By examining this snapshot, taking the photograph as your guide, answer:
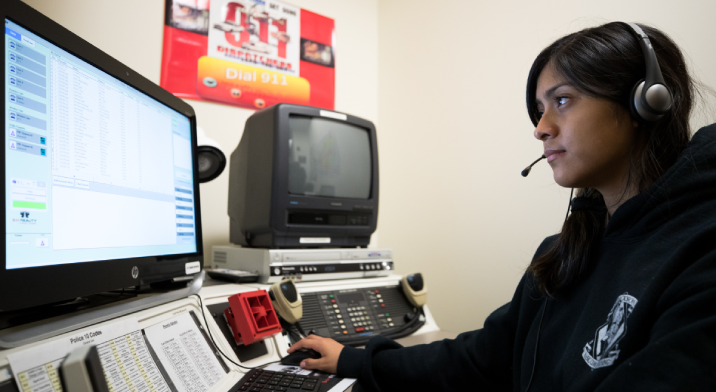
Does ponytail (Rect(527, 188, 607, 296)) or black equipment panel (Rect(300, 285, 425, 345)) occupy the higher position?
ponytail (Rect(527, 188, 607, 296))

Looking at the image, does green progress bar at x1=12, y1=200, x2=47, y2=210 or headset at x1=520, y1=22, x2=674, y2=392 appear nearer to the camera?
green progress bar at x1=12, y1=200, x2=47, y2=210

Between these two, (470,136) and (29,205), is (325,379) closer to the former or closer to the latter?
(29,205)

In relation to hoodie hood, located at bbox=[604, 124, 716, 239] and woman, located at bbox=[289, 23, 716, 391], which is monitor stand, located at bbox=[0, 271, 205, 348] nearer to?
woman, located at bbox=[289, 23, 716, 391]

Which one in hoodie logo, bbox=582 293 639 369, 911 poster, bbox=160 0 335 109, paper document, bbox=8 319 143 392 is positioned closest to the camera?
paper document, bbox=8 319 143 392

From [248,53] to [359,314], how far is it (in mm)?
1172

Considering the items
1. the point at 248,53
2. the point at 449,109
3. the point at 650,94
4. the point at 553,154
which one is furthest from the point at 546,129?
the point at 248,53

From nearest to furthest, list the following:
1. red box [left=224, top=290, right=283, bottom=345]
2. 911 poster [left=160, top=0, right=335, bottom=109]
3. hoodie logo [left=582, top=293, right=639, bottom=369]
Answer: hoodie logo [left=582, top=293, right=639, bottom=369]
red box [left=224, top=290, right=283, bottom=345]
911 poster [left=160, top=0, right=335, bottom=109]

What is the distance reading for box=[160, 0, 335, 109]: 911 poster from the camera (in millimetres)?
1564

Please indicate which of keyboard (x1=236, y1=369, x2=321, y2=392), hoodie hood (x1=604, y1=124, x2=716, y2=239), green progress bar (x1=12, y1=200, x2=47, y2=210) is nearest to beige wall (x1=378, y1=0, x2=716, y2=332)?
hoodie hood (x1=604, y1=124, x2=716, y2=239)

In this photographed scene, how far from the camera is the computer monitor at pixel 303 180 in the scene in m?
1.24

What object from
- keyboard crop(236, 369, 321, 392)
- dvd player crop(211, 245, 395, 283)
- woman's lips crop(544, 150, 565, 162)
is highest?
woman's lips crop(544, 150, 565, 162)

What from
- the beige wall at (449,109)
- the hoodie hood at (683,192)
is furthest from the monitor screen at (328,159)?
the hoodie hood at (683,192)

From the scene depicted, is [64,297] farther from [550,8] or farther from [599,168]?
[550,8]

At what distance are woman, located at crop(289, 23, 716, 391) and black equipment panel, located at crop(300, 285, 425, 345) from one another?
0.12 meters
